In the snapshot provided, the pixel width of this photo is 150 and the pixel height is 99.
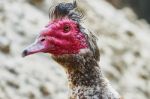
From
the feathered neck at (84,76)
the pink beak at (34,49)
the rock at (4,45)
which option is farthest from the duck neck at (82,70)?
the rock at (4,45)

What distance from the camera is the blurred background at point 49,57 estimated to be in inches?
332

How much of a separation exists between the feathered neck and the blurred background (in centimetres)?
383

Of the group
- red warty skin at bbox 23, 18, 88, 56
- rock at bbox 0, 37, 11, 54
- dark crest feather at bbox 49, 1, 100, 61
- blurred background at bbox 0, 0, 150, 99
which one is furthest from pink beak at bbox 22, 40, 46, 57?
rock at bbox 0, 37, 11, 54

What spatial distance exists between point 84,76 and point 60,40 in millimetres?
264

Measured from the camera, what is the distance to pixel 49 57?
9148 millimetres

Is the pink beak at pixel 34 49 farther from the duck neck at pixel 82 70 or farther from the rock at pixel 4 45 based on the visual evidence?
the rock at pixel 4 45

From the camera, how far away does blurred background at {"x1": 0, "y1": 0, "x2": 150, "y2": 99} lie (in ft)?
27.6

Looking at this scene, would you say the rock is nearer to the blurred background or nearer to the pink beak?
the blurred background

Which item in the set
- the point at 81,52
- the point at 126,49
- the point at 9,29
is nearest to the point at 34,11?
the point at 9,29

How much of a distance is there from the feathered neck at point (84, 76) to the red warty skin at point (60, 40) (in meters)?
0.04

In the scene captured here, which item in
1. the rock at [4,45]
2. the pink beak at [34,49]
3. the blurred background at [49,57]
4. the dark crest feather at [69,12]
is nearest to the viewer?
the pink beak at [34,49]

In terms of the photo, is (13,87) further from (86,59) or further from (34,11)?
(86,59)

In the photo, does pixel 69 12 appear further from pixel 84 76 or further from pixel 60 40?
pixel 84 76

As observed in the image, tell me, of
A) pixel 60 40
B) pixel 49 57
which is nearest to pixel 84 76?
pixel 60 40
